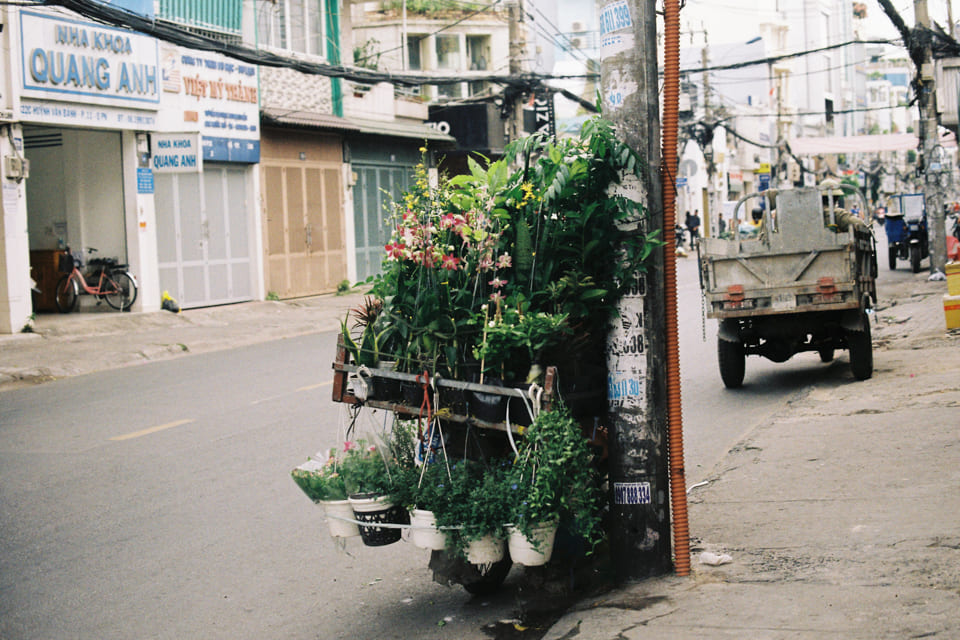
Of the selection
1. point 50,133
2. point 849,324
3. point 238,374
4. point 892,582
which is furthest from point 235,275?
point 892,582

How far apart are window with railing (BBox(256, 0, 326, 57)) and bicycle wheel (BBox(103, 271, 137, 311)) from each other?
6.99m

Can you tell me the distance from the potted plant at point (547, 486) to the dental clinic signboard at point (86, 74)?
15184 mm

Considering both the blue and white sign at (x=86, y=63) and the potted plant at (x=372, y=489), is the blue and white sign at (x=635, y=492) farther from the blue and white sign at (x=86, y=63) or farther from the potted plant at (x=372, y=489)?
the blue and white sign at (x=86, y=63)

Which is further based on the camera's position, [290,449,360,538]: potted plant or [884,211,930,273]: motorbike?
[884,211,930,273]: motorbike

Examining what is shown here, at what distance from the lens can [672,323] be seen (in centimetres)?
483

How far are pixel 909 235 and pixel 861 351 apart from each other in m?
20.5

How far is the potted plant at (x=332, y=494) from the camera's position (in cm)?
476

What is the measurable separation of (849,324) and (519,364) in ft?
23.7

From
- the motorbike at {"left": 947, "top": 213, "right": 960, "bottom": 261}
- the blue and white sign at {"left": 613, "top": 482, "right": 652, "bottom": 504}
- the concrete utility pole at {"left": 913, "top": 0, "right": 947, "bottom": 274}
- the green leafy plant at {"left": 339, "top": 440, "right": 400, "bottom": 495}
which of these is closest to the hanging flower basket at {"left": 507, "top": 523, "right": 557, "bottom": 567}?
the blue and white sign at {"left": 613, "top": 482, "right": 652, "bottom": 504}

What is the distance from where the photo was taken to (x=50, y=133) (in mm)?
19422

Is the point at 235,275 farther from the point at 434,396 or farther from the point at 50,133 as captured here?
the point at 434,396

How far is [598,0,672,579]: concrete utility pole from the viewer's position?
4.67 metres

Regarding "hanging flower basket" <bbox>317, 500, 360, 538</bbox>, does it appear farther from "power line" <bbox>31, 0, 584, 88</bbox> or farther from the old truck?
"power line" <bbox>31, 0, 584, 88</bbox>

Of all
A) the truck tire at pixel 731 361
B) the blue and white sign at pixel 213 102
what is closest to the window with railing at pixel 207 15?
the blue and white sign at pixel 213 102
